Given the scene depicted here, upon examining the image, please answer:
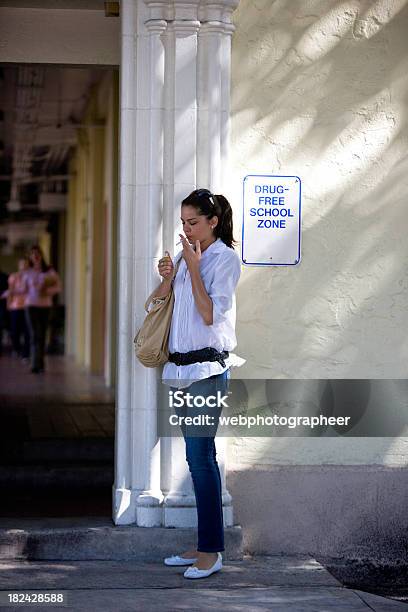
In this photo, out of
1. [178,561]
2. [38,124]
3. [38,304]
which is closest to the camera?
[178,561]

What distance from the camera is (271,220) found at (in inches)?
279

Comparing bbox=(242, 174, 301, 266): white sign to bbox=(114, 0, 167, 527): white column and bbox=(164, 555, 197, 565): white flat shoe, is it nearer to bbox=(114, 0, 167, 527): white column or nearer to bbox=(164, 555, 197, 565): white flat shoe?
bbox=(114, 0, 167, 527): white column

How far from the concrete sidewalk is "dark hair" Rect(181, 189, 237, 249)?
5.88 ft

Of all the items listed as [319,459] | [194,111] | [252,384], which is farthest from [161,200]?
[319,459]

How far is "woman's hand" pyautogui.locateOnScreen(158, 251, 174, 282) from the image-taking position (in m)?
6.45

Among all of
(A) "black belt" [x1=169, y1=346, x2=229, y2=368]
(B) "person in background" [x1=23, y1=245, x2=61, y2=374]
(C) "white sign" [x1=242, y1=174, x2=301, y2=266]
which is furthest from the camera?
(B) "person in background" [x1=23, y1=245, x2=61, y2=374]

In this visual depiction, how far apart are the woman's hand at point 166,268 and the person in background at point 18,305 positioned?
38.0ft

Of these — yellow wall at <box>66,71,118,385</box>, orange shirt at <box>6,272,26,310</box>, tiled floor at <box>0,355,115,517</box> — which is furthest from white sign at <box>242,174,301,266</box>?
orange shirt at <box>6,272,26,310</box>

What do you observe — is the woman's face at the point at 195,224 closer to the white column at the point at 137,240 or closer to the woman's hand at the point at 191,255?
the woman's hand at the point at 191,255

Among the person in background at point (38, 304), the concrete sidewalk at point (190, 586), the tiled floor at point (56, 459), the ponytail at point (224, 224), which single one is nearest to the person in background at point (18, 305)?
the person in background at point (38, 304)

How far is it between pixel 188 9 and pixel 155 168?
92 cm

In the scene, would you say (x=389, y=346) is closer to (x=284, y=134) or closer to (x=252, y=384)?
(x=252, y=384)

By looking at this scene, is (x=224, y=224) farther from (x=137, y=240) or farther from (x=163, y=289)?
(x=137, y=240)

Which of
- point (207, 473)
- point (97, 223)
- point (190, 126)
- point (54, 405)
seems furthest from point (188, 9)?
point (97, 223)
